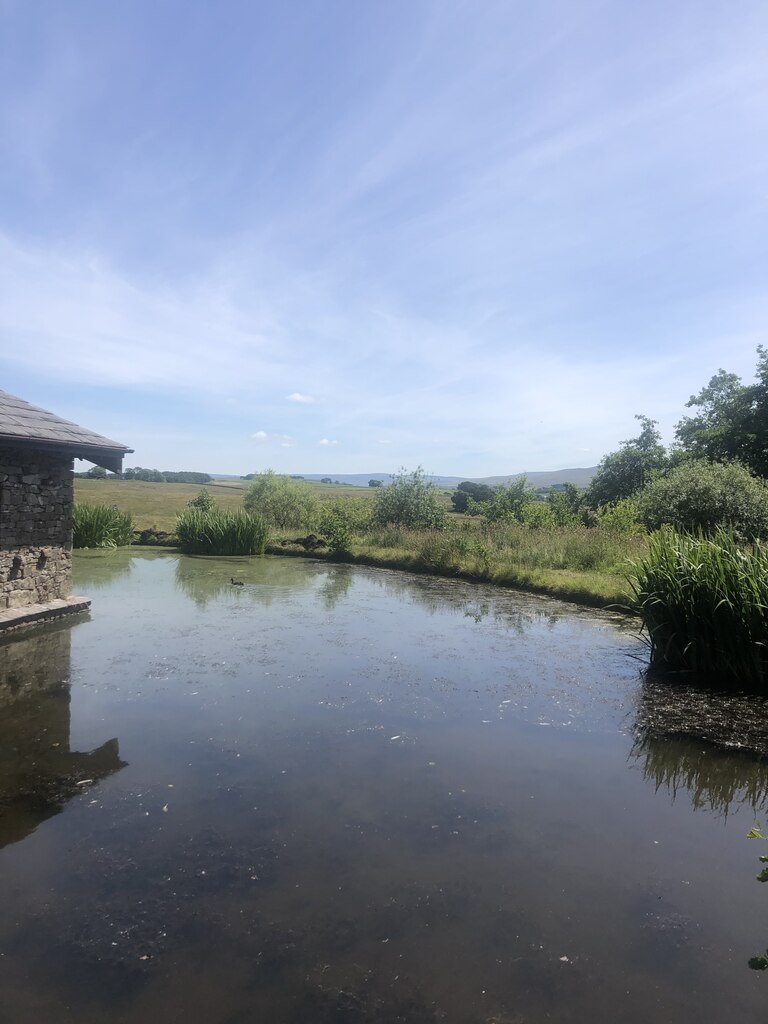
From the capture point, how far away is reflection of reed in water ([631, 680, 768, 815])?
197 inches

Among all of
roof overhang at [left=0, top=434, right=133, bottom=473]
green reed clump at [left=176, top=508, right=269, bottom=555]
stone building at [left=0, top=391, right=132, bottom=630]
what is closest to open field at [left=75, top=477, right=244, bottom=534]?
green reed clump at [left=176, top=508, right=269, bottom=555]

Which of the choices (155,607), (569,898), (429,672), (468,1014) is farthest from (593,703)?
(155,607)

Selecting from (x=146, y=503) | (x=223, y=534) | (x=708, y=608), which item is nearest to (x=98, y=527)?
(x=223, y=534)

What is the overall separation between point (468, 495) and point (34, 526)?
42020 millimetres

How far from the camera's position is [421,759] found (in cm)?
527

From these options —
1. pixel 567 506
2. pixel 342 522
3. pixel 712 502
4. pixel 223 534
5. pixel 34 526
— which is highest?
pixel 567 506

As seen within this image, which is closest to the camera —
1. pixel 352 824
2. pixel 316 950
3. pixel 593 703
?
pixel 316 950

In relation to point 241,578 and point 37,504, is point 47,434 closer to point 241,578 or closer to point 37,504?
point 37,504

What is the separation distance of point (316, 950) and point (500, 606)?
9866mm

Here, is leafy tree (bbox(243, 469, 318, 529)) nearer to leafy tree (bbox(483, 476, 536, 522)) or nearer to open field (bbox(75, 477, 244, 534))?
open field (bbox(75, 477, 244, 534))

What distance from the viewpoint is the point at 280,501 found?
84.3 feet

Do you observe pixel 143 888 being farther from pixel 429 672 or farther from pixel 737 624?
pixel 737 624

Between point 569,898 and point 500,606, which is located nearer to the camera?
point 569,898

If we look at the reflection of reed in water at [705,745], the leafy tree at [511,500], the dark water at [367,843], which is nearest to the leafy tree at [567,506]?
the leafy tree at [511,500]
